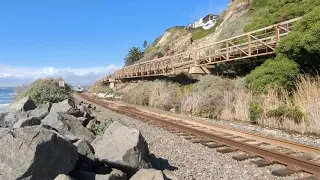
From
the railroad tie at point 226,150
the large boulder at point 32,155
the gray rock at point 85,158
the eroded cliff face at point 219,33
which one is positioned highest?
the eroded cliff face at point 219,33

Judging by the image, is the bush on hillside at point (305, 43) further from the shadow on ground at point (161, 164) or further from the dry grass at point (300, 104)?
the shadow on ground at point (161, 164)

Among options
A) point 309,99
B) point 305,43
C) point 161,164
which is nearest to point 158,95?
point 305,43

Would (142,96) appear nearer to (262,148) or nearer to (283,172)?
(262,148)

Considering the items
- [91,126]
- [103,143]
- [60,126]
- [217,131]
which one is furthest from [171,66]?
[103,143]

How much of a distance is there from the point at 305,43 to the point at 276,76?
2.10 m

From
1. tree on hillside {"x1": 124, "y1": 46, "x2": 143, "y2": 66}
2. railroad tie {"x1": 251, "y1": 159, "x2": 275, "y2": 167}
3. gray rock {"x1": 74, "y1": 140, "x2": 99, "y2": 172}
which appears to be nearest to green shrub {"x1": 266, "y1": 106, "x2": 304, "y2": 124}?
railroad tie {"x1": 251, "y1": 159, "x2": 275, "y2": 167}

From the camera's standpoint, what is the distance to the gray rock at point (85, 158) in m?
5.86

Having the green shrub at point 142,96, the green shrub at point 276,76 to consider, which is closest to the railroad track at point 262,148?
the green shrub at point 276,76

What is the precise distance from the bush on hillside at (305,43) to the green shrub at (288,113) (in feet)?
8.42

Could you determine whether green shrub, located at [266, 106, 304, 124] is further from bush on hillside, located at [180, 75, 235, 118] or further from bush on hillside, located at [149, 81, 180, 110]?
bush on hillside, located at [149, 81, 180, 110]

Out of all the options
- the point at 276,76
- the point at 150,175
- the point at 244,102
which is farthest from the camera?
the point at 244,102

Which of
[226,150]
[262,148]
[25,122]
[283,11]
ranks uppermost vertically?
[283,11]

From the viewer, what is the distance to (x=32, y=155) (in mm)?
4668

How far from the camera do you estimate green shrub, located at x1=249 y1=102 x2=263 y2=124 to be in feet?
48.4
